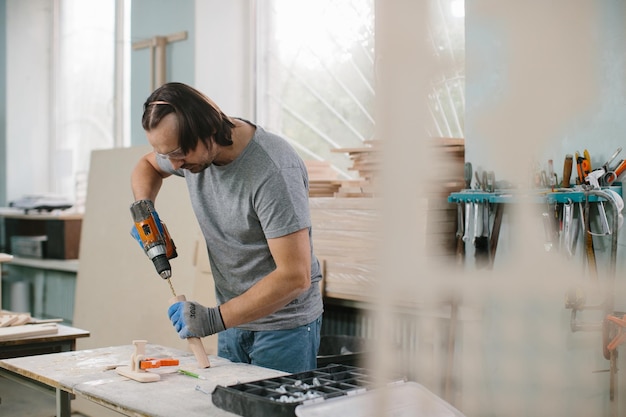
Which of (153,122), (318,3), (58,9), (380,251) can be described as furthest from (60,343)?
(58,9)

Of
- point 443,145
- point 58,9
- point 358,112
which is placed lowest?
point 443,145

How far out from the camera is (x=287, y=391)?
1.30 m

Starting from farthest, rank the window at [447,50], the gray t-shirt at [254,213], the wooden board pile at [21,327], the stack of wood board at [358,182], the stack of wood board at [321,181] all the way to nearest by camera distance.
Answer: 1. the stack of wood board at [321,181]
2. the stack of wood board at [358,182]
3. the wooden board pile at [21,327]
4. the gray t-shirt at [254,213]
5. the window at [447,50]

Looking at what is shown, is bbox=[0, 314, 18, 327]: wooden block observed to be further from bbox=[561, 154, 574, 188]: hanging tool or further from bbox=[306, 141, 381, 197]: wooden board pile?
bbox=[561, 154, 574, 188]: hanging tool

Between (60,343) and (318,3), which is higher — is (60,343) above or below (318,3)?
below

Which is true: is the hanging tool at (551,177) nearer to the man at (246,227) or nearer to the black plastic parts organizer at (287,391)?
the black plastic parts organizer at (287,391)

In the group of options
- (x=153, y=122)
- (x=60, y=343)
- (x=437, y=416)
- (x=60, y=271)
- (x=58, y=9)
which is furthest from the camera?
(x=58, y=9)

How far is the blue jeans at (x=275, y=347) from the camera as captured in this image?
5.95 ft

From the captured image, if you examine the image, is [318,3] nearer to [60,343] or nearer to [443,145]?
[60,343]

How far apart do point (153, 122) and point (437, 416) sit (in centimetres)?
132

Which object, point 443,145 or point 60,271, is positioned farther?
point 60,271

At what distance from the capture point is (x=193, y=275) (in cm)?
321

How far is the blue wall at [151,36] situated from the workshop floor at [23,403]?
159cm

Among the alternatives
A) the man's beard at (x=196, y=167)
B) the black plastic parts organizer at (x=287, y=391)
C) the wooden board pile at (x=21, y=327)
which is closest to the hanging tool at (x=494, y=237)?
the black plastic parts organizer at (x=287, y=391)
